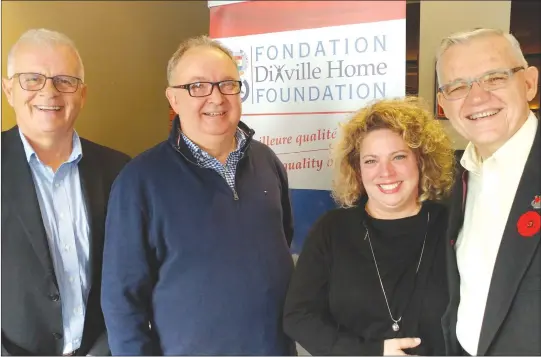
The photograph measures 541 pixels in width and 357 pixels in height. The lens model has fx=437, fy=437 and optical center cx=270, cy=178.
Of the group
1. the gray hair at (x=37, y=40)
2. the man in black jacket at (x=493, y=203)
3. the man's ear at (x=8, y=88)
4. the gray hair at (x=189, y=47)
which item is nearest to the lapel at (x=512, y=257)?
the man in black jacket at (x=493, y=203)

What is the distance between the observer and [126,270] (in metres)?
1.29

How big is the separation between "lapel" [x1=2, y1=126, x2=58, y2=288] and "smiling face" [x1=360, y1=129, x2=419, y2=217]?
40.0 inches

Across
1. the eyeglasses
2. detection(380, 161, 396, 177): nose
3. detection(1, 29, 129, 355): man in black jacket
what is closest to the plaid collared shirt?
detection(1, 29, 129, 355): man in black jacket

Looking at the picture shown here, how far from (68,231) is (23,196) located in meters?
0.17

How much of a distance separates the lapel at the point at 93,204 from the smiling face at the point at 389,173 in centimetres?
85

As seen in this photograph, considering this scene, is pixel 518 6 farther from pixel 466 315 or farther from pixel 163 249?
pixel 163 249

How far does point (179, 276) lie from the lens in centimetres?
132

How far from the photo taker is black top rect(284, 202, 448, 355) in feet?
3.88

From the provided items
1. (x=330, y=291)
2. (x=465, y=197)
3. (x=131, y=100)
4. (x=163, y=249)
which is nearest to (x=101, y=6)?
(x=131, y=100)

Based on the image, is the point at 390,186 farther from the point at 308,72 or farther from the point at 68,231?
the point at 68,231

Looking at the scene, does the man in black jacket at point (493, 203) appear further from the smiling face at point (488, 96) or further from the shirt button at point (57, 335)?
the shirt button at point (57, 335)

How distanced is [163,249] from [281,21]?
1.04 metres

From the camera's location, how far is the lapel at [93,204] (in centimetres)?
142

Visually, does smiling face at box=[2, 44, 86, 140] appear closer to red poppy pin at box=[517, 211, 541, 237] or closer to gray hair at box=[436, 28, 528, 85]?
gray hair at box=[436, 28, 528, 85]
